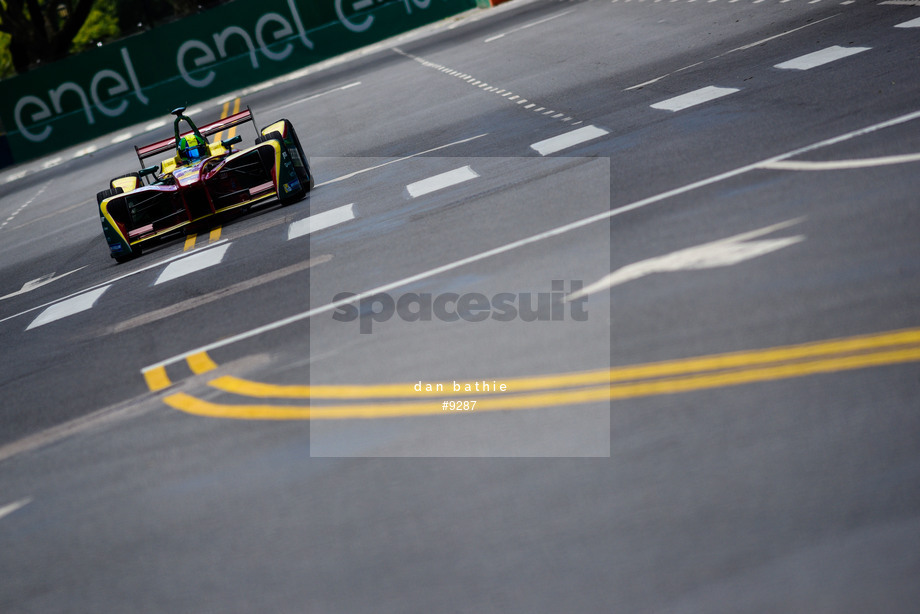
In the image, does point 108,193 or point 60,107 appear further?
point 60,107

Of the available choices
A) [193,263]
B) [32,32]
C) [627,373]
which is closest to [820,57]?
[193,263]

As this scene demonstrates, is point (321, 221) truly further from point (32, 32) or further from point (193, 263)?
point (32, 32)

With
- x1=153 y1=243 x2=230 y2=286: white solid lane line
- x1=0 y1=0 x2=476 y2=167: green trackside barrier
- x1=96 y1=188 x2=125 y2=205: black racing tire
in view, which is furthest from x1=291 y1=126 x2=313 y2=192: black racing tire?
x1=0 y1=0 x2=476 y2=167: green trackside barrier

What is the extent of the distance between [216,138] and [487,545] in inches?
871

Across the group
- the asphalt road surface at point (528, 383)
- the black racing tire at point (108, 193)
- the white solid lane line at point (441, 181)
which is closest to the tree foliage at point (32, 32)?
the black racing tire at point (108, 193)

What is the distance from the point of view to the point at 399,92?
75.9 feet

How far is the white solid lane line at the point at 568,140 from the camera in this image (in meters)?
12.8

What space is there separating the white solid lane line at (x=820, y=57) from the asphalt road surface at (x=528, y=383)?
0.06 meters

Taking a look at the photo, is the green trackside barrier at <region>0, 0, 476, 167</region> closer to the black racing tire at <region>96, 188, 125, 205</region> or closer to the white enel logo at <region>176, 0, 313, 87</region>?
the white enel logo at <region>176, 0, 313, 87</region>

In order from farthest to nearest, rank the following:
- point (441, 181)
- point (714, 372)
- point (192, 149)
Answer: point (192, 149), point (441, 181), point (714, 372)

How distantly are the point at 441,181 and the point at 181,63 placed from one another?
86.0 feet

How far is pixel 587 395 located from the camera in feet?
20.8

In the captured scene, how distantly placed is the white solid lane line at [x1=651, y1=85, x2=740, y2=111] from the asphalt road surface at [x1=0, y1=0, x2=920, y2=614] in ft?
0.74

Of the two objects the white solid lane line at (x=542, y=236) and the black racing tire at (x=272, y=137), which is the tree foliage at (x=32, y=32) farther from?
the white solid lane line at (x=542, y=236)
